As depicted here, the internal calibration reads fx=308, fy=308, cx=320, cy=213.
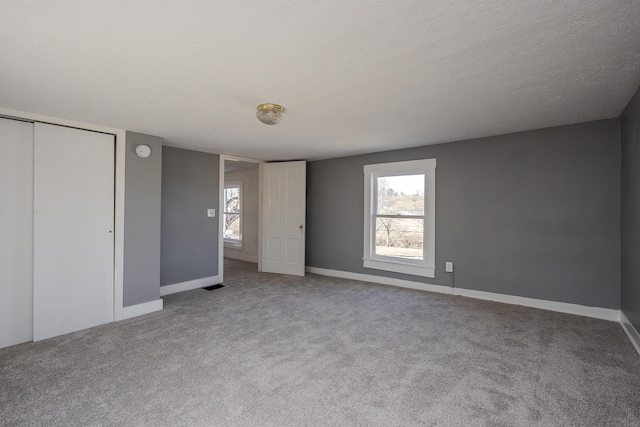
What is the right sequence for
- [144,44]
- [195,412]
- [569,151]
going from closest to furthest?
[144,44] < [195,412] < [569,151]

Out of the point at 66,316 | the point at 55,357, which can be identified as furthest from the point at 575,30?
the point at 66,316

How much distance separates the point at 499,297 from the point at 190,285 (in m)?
4.39

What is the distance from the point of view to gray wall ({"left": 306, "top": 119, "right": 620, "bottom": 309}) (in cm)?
332

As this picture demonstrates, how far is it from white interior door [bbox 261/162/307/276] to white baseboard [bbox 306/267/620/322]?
80cm

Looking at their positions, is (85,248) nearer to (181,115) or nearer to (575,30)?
(181,115)

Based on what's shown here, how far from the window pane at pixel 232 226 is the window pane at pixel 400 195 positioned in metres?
4.10

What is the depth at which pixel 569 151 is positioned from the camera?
348 cm

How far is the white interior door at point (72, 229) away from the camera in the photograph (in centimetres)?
298

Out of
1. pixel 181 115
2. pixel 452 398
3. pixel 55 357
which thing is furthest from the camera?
pixel 181 115

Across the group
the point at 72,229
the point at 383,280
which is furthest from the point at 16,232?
the point at 383,280

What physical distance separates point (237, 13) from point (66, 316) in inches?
134

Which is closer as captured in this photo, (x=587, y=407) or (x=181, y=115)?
Answer: (x=587, y=407)

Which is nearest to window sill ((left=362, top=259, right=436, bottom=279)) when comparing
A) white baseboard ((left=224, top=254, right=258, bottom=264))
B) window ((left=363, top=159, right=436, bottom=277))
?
window ((left=363, top=159, right=436, bottom=277))

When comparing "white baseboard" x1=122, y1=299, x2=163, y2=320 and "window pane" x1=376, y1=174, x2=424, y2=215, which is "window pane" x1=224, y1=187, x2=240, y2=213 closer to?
"window pane" x1=376, y1=174, x2=424, y2=215
